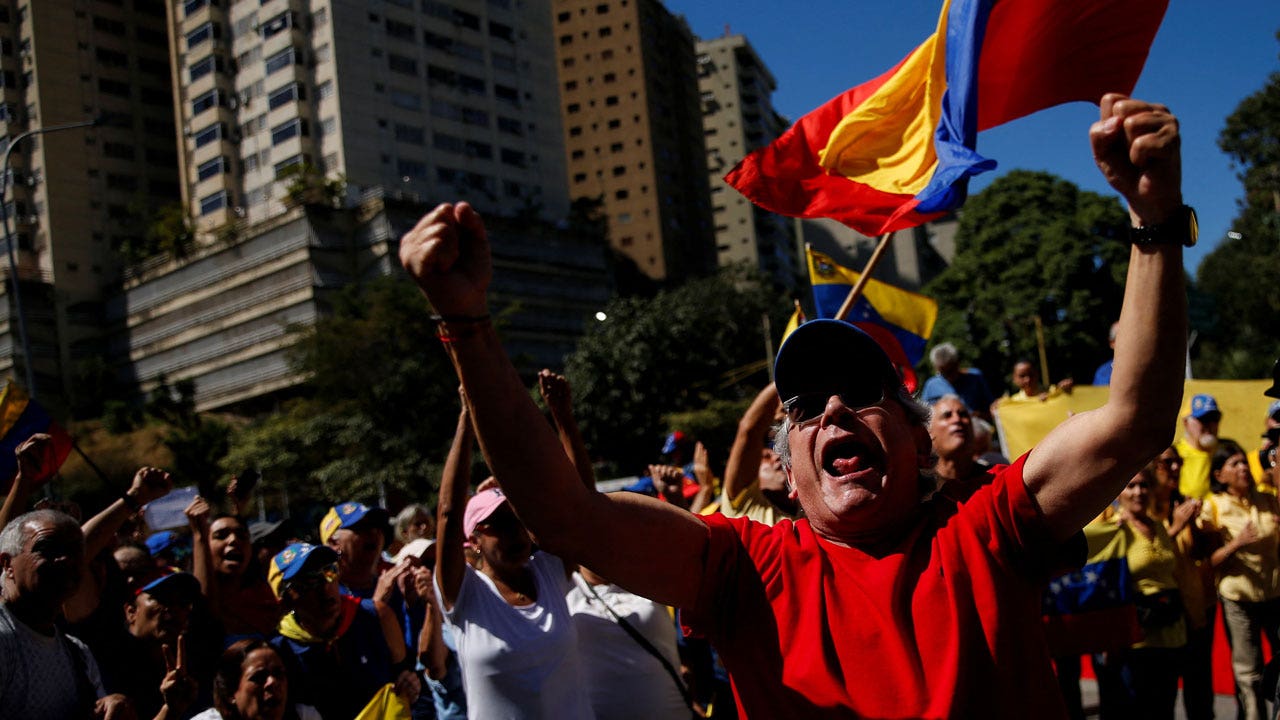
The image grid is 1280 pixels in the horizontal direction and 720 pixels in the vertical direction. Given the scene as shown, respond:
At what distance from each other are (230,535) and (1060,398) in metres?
6.97

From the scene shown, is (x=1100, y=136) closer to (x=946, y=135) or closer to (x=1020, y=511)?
(x=1020, y=511)

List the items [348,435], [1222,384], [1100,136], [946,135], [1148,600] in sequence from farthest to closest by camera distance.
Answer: [348,435] < [1222,384] < [1148,600] < [946,135] < [1100,136]

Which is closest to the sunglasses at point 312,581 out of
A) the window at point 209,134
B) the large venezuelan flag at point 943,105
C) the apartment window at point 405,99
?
the large venezuelan flag at point 943,105

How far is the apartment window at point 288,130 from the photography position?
62.4m

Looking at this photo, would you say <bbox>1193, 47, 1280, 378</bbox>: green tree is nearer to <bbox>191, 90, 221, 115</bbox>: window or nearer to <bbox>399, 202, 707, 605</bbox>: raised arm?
<bbox>399, 202, 707, 605</bbox>: raised arm

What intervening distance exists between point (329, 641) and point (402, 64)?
6458cm

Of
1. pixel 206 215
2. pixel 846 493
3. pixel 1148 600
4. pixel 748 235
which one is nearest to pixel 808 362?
pixel 846 493

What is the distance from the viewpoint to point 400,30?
2586 inches

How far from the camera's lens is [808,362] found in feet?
8.54

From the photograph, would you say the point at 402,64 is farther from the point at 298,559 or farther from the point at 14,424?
the point at 298,559

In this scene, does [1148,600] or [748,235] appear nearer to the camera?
[1148,600]

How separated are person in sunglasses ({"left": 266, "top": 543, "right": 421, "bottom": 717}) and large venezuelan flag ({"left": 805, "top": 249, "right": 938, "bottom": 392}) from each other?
386 cm

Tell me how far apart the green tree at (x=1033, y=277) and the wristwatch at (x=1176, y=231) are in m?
43.8

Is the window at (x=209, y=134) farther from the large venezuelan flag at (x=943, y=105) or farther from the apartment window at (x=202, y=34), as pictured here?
the large venezuelan flag at (x=943, y=105)
